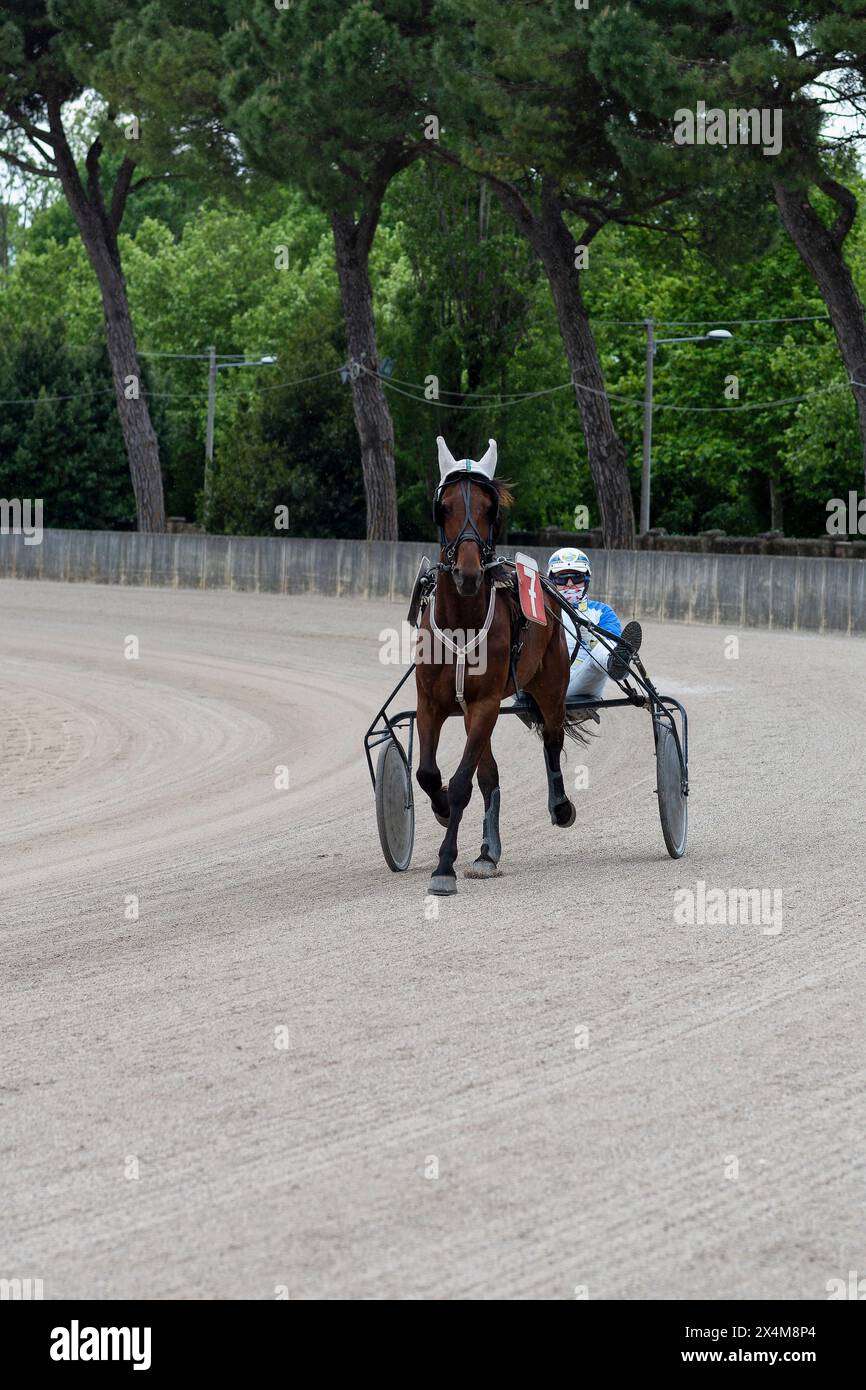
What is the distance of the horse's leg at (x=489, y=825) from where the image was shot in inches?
375

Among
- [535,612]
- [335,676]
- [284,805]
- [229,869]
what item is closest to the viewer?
[535,612]

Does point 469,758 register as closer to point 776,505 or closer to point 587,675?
point 587,675

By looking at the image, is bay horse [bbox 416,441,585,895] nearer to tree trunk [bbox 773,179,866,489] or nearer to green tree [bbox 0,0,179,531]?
tree trunk [bbox 773,179,866,489]

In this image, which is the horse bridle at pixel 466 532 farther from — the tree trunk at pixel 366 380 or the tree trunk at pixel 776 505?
the tree trunk at pixel 776 505

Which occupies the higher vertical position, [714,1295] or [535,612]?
[535,612]

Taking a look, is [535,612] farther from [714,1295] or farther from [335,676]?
[335,676]

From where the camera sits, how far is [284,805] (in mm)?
12797

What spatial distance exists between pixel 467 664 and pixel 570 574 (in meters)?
2.02

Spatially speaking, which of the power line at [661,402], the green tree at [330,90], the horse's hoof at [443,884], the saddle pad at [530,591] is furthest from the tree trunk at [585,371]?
the horse's hoof at [443,884]

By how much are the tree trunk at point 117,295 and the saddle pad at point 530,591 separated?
119 feet

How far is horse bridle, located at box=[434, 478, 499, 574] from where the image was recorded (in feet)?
29.1

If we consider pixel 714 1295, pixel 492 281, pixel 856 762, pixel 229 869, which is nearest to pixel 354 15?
pixel 492 281

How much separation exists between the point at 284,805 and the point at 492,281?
42.6 metres
